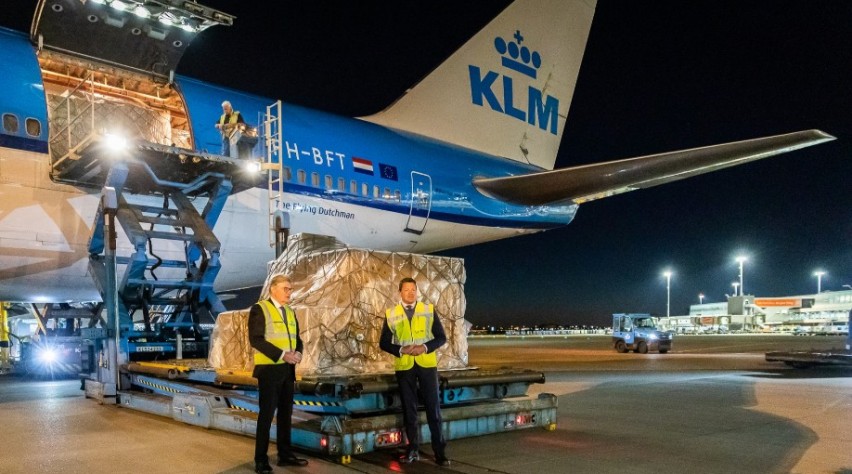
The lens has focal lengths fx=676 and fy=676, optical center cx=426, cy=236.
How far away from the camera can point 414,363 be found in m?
5.56

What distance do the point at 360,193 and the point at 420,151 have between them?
231 centimetres

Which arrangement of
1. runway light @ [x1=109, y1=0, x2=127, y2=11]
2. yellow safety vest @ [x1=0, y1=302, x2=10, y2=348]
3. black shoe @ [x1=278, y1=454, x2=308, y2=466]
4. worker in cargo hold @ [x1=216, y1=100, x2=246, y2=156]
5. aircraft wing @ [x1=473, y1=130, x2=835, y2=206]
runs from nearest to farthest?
black shoe @ [x1=278, y1=454, x2=308, y2=466] < aircraft wing @ [x1=473, y1=130, x2=835, y2=206] < runway light @ [x1=109, y1=0, x2=127, y2=11] < worker in cargo hold @ [x1=216, y1=100, x2=246, y2=156] < yellow safety vest @ [x1=0, y1=302, x2=10, y2=348]

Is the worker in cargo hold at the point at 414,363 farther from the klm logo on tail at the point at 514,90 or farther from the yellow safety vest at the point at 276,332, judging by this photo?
the klm logo on tail at the point at 514,90

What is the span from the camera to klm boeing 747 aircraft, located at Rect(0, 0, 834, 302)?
356 inches

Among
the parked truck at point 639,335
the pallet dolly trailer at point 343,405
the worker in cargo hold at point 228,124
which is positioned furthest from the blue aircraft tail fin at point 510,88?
the parked truck at point 639,335

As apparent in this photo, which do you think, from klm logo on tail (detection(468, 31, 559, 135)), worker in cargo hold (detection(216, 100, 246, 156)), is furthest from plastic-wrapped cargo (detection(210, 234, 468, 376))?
klm logo on tail (detection(468, 31, 559, 135))

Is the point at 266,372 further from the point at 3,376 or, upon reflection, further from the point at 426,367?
the point at 3,376

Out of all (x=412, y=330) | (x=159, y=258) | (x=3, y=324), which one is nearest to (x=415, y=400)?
(x=412, y=330)

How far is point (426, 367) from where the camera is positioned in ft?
18.2

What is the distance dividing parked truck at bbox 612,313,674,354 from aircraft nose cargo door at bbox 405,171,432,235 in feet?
49.2

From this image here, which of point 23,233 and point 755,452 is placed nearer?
point 755,452

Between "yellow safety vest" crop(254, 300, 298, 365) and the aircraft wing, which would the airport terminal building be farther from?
"yellow safety vest" crop(254, 300, 298, 365)

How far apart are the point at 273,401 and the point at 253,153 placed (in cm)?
550

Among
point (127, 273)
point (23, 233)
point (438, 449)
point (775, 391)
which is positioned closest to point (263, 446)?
point (438, 449)
